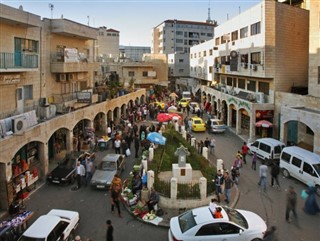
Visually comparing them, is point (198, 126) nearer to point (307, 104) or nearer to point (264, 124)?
point (264, 124)

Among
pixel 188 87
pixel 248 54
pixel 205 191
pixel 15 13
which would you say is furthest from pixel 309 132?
pixel 188 87

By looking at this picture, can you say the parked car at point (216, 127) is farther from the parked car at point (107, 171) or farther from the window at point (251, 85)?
the parked car at point (107, 171)

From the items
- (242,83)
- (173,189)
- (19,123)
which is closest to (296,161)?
(173,189)

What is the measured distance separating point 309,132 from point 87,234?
19604 millimetres

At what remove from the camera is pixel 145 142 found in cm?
2756

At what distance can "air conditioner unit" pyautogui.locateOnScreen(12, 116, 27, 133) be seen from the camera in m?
17.9

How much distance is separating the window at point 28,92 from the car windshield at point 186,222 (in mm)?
15148

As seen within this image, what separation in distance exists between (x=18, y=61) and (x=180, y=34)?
8910cm

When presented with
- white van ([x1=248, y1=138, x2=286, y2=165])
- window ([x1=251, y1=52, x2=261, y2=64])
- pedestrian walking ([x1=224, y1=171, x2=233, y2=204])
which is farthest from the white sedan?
window ([x1=251, y1=52, x2=261, y2=64])

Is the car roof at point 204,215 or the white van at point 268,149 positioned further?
the white van at point 268,149

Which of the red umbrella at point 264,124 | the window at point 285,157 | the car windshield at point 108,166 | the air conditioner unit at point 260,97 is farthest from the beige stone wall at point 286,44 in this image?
the car windshield at point 108,166

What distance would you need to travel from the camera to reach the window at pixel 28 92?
23.3 meters

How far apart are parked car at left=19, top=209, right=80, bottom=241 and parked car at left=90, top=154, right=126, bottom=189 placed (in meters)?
4.96

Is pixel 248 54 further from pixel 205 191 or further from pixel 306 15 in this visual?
pixel 205 191
